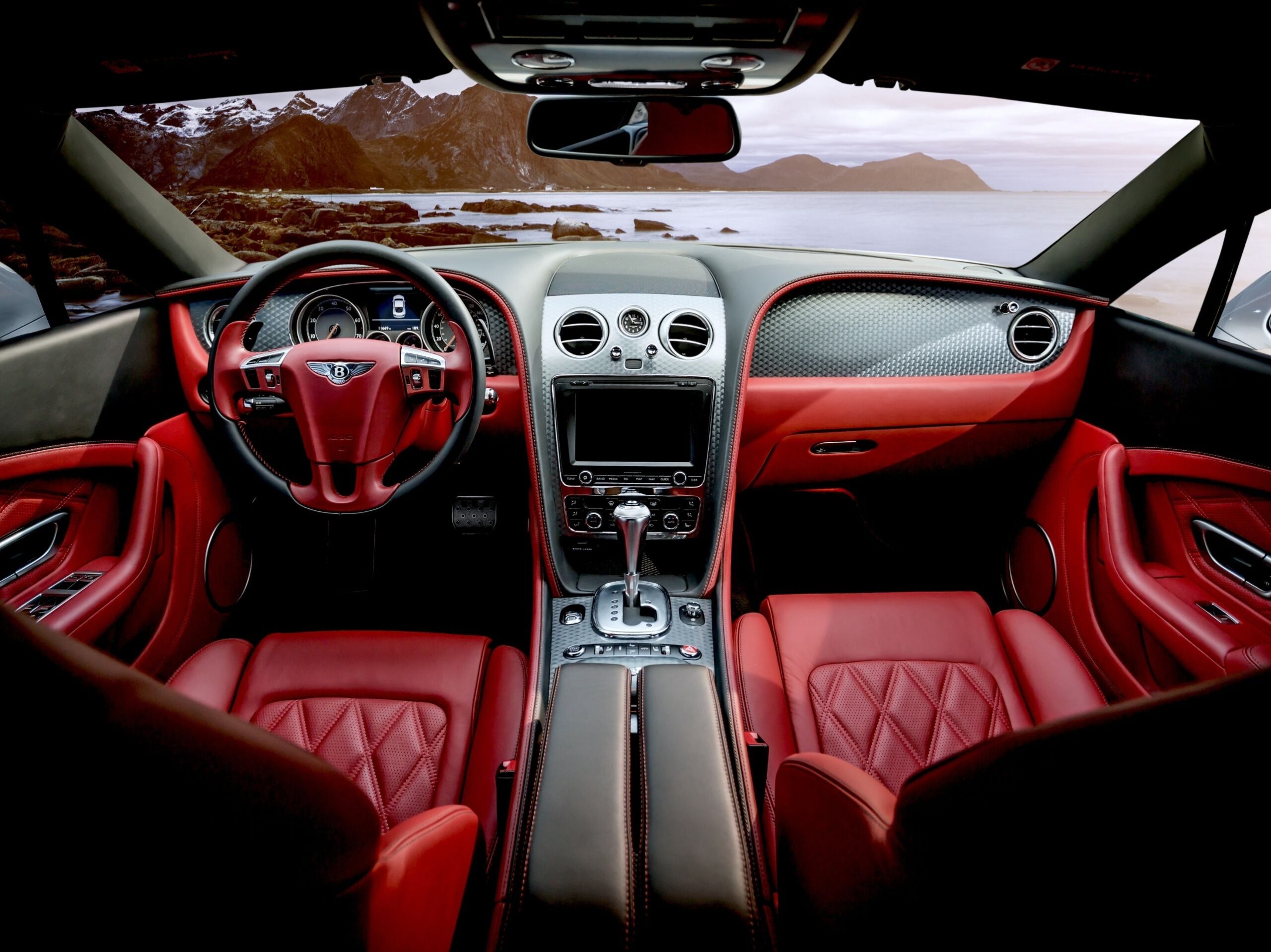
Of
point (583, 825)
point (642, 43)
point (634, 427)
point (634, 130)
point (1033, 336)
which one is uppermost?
point (642, 43)

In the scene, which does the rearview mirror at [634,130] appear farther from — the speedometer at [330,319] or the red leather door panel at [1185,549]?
the red leather door panel at [1185,549]

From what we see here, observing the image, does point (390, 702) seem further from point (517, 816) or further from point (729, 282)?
point (729, 282)

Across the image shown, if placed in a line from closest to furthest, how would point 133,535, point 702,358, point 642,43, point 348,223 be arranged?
point 642,43 < point 133,535 < point 702,358 < point 348,223

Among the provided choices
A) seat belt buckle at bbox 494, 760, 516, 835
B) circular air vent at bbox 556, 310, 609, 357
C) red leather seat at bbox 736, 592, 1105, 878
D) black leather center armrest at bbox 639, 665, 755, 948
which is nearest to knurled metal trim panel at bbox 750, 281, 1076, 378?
circular air vent at bbox 556, 310, 609, 357

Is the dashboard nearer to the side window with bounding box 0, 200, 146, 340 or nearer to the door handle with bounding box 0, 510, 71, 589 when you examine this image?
the side window with bounding box 0, 200, 146, 340

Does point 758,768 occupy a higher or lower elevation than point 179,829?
lower

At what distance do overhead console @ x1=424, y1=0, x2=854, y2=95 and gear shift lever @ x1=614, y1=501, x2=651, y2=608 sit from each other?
47.1 inches

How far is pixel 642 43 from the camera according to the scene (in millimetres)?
1578

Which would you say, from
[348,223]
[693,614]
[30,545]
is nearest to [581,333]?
[693,614]

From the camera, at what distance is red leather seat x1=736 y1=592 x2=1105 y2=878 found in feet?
5.28

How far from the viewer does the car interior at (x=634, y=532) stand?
19.7 inches

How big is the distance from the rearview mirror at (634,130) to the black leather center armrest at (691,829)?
1628 mm

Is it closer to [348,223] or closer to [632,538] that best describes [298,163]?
[348,223]

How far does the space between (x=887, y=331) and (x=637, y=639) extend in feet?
4.68
